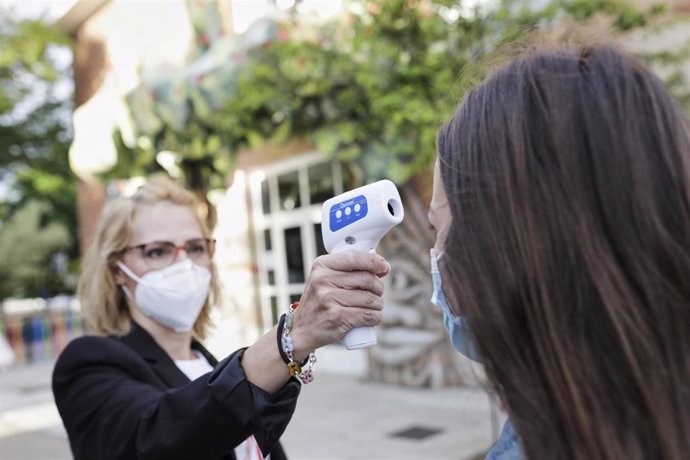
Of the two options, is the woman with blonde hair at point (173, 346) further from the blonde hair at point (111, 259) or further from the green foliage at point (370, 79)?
the green foliage at point (370, 79)

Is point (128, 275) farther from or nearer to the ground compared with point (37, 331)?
farther from the ground

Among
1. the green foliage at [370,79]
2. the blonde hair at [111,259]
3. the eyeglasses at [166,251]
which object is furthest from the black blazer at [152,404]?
the green foliage at [370,79]

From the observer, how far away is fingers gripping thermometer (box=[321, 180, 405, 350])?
1.17 meters

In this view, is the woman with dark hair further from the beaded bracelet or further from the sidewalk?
the sidewalk

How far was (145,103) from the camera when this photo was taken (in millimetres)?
7973

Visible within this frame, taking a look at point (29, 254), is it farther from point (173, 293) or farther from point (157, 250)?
point (173, 293)

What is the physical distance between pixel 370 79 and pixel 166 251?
129 inches

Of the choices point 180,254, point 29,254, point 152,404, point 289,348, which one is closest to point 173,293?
point 180,254

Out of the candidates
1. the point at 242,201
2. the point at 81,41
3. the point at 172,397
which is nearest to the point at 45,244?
the point at 81,41

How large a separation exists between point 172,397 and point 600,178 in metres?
0.97

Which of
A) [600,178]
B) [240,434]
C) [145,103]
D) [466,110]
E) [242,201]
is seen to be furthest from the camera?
[242,201]

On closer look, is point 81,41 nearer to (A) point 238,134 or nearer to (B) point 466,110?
(A) point 238,134

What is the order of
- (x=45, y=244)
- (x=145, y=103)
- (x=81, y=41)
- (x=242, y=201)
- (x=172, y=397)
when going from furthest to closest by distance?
(x=45, y=244) < (x=81, y=41) < (x=242, y=201) < (x=145, y=103) < (x=172, y=397)

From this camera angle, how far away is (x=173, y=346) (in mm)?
2158
